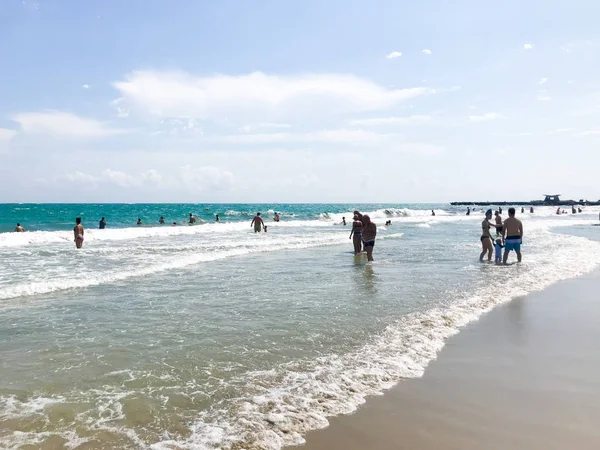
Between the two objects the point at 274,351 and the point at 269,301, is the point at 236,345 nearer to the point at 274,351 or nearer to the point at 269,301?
the point at 274,351

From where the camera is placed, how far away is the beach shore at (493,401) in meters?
3.92

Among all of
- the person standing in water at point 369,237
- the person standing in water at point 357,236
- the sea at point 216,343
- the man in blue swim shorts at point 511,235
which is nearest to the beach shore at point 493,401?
the sea at point 216,343

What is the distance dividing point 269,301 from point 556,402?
609 centimetres

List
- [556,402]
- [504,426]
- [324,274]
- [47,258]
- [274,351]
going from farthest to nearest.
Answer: [47,258]
[324,274]
[274,351]
[556,402]
[504,426]

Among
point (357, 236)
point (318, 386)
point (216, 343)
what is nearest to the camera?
point (318, 386)

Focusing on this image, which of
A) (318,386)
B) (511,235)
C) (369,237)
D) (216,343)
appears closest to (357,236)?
(369,237)

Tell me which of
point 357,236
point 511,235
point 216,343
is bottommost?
point 216,343

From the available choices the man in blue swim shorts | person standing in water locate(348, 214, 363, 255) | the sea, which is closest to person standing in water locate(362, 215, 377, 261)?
the sea

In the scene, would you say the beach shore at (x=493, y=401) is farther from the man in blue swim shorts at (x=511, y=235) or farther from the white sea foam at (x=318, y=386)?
the man in blue swim shorts at (x=511, y=235)

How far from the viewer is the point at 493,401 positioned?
15.3ft

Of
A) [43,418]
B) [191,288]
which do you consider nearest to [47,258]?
[191,288]

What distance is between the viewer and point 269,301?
976 cm

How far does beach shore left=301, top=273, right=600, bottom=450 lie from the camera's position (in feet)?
12.9

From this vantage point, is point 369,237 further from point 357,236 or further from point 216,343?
point 216,343
